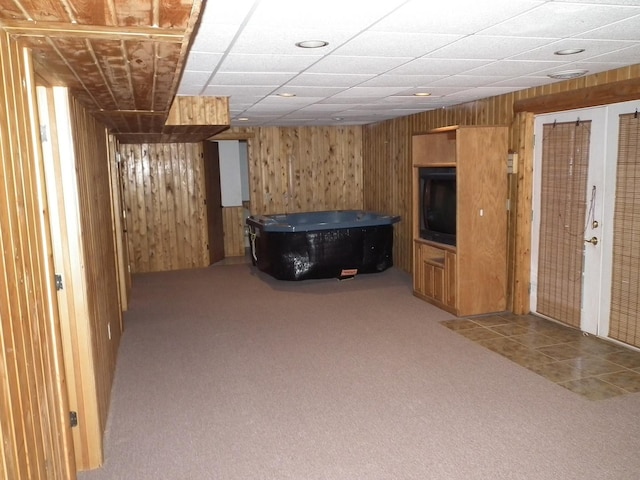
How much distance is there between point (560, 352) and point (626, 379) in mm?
632

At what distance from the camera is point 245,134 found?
866 centimetres

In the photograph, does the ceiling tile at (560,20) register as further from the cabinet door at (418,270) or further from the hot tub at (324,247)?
the hot tub at (324,247)

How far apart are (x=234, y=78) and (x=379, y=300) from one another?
3246 millimetres

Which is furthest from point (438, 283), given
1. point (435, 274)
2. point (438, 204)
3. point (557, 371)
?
point (557, 371)

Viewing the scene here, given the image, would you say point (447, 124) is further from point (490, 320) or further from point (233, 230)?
point (233, 230)

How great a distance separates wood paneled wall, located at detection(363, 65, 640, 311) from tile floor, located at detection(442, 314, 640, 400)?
0.51 m

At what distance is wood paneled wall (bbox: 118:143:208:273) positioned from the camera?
8.19 meters

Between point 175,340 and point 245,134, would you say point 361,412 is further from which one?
point 245,134

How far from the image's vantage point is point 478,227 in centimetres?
548

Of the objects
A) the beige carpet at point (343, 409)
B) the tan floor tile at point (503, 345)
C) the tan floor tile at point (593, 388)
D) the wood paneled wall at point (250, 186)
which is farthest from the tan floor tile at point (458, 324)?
the wood paneled wall at point (250, 186)

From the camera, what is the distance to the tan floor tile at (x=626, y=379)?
3662mm

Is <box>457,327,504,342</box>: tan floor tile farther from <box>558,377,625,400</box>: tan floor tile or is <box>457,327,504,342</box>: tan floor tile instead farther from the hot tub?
the hot tub

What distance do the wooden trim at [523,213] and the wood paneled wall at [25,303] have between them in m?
4.52

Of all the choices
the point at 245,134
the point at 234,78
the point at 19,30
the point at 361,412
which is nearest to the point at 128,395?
the point at 361,412
